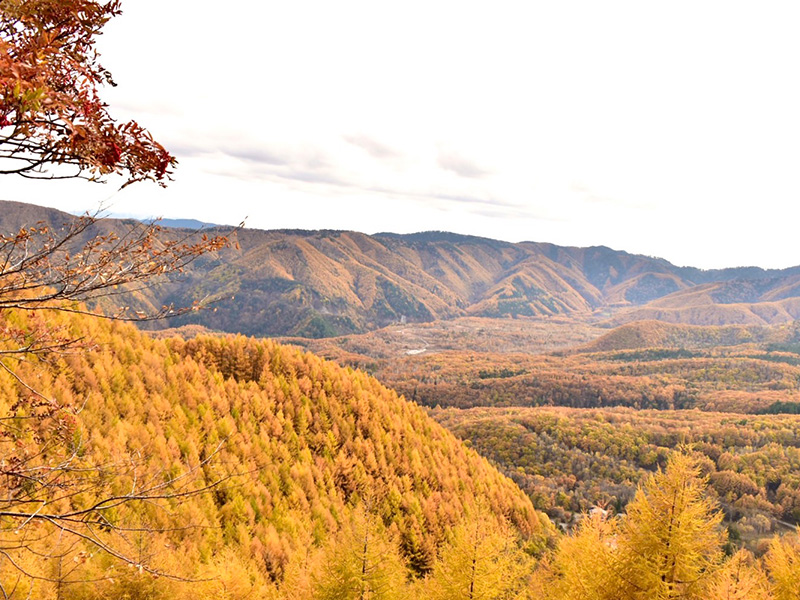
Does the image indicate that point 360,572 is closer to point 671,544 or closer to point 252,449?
point 671,544

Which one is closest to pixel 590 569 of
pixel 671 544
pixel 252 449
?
pixel 671 544

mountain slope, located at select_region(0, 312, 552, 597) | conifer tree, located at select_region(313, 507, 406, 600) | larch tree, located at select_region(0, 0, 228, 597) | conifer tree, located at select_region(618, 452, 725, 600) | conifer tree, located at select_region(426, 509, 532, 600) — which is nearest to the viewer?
larch tree, located at select_region(0, 0, 228, 597)

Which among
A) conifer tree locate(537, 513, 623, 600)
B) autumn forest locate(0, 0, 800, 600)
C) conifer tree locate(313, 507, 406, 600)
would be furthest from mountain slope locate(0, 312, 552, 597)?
conifer tree locate(537, 513, 623, 600)

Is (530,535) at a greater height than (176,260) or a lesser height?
lesser

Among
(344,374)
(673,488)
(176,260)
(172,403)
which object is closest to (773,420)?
(344,374)

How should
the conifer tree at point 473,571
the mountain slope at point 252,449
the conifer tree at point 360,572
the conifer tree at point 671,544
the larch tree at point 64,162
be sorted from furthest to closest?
the mountain slope at point 252,449
the conifer tree at point 473,571
the conifer tree at point 360,572
the conifer tree at point 671,544
the larch tree at point 64,162

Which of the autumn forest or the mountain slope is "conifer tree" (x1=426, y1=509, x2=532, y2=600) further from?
the mountain slope

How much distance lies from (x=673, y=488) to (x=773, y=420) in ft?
589

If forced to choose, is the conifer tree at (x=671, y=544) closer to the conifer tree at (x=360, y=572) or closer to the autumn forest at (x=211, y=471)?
the autumn forest at (x=211, y=471)

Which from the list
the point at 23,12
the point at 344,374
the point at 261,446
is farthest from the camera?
the point at 344,374

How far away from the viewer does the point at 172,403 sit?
4088 centimetres

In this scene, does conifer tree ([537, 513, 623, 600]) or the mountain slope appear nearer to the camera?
conifer tree ([537, 513, 623, 600])

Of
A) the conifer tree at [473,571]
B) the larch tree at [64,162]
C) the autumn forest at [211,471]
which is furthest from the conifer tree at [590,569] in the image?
the larch tree at [64,162]

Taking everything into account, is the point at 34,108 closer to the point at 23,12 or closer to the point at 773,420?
the point at 23,12
